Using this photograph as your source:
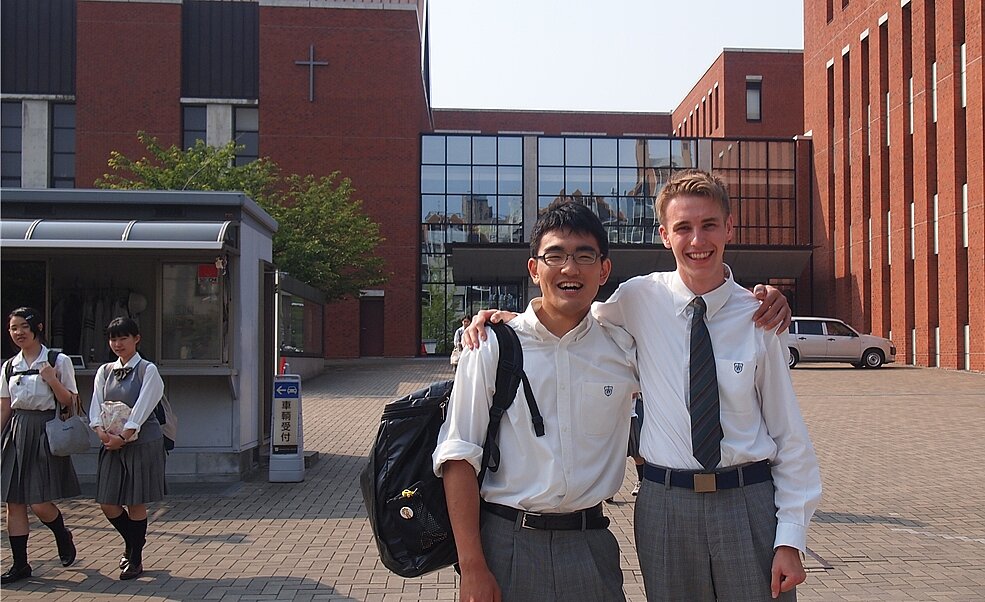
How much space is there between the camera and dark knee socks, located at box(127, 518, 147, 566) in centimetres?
614

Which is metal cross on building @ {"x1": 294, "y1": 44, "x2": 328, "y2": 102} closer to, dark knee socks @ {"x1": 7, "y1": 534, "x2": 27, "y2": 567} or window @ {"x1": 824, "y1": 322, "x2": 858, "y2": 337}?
window @ {"x1": 824, "y1": 322, "x2": 858, "y2": 337}

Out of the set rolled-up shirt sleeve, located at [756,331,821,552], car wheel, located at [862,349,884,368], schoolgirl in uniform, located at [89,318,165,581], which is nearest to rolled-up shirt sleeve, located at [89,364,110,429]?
schoolgirl in uniform, located at [89,318,165,581]

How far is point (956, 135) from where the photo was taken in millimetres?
28578

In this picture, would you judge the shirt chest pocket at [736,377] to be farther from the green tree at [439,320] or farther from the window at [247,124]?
the window at [247,124]

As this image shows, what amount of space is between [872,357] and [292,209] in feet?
64.0

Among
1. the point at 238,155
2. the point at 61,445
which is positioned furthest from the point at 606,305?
the point at 238,155

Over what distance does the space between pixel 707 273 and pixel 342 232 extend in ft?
87.6

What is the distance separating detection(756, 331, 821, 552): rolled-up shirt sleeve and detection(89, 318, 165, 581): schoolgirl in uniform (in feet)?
15.3

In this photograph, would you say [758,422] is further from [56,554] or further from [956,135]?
[956,135]

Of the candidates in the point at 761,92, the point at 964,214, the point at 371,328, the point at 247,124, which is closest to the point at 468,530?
the point at 964,214

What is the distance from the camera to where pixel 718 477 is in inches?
110

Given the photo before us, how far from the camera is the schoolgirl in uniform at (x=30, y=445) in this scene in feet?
19.7

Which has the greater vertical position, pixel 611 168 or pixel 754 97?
pixel 754 97

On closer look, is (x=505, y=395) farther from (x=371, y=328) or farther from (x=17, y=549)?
(x=371, y=328)
